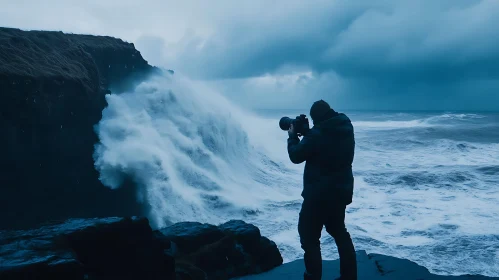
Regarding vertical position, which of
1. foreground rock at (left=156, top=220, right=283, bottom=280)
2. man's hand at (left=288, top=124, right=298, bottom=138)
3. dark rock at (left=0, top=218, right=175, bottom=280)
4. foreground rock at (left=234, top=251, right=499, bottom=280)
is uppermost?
man's hand at (left=288, top=124, right=298, bottom=138)

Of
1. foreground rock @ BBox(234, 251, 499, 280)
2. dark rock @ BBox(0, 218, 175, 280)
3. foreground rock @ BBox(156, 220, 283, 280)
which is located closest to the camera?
dark rock @ BBox(0, 218, 175, 280)

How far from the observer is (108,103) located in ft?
36.6

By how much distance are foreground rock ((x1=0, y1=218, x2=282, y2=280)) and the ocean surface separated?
199 centimetres

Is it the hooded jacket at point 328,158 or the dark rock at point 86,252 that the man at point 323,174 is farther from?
the dark rock at point 86,252

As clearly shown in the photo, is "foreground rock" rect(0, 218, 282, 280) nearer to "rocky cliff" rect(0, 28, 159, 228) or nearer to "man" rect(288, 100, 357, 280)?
"man" rect(288, 100, 357, 280)

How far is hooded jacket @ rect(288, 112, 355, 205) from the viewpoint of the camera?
296cm

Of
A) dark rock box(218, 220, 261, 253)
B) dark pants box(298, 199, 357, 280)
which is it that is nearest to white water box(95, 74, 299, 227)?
dark rock box(218, 220, 261, 253)

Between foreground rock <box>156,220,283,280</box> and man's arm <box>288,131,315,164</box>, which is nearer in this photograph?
man's arm <box>288,131,315,164</box>

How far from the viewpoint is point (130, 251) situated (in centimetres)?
358

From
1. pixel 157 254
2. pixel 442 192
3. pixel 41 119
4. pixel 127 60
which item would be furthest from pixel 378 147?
pixel 157 254

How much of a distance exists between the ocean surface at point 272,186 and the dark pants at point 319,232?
3.22 meters

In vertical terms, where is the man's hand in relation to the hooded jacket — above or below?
above

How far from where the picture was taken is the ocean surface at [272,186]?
275 inches

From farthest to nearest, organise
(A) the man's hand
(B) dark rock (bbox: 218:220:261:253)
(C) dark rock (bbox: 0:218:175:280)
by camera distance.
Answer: (B) dark rock (bbox: 218:220:261:253), (A) the man's hand, (C) dark rock (bbox: 0:218:175:280)
